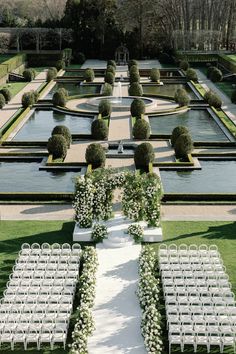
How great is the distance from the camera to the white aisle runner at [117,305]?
12.4 meters

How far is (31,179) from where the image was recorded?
2478cm

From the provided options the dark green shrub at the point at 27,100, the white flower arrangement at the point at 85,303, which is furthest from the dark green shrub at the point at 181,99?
the white flower arrangement at the point at 85,303

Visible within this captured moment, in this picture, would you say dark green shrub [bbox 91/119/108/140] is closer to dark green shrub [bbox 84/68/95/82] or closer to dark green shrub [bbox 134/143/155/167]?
dark green shrub [bbox 134/143/155/167]

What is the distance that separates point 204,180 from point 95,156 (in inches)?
185

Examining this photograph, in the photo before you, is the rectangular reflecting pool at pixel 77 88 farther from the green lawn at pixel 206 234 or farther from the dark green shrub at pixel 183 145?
the green lawn at pixel 206 234

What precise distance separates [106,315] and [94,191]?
5.37 metres

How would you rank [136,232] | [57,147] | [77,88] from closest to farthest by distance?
[136,232] → [57,147] → [77,88]

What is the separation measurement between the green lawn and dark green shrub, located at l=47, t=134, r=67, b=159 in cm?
885

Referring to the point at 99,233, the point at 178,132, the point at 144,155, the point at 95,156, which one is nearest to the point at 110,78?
the point at 178,132

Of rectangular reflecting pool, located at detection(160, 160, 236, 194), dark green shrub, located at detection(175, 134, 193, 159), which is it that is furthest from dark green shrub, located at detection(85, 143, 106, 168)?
dark green shrub, located at detection(175, 134, 193, 159)

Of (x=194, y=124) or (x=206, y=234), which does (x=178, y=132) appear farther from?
(x=206, y=234)

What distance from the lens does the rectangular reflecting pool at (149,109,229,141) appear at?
104 feet

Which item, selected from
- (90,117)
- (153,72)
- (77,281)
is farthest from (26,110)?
(77,281)

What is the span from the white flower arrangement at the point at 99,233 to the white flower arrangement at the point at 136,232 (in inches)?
28.9
